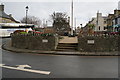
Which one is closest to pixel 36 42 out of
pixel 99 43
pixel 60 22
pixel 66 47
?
pixel 66 47

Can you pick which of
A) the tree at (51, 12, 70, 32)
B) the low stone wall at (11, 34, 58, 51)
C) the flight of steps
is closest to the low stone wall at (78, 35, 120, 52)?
the flight of steps

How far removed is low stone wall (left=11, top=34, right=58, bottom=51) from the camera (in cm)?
1354

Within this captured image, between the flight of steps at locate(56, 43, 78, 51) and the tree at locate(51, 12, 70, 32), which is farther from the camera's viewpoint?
the tree at locate(51, 12, 70, 32)

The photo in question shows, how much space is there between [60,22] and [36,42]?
114ft

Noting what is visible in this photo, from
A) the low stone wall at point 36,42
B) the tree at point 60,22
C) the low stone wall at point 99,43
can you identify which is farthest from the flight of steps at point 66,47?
the tree at point 60,22

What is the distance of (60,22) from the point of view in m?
48.1

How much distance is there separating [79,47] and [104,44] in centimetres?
210

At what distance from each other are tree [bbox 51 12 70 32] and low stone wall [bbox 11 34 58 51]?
3032 cm

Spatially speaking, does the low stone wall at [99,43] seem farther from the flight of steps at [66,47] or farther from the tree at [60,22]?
the tree at [60,22]

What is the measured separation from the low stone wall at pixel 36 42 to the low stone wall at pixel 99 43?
2487mm

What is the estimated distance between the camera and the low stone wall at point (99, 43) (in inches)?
497

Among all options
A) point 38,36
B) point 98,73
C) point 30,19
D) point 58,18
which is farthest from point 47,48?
point 30,19

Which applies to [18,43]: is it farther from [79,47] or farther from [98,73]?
[98,73]

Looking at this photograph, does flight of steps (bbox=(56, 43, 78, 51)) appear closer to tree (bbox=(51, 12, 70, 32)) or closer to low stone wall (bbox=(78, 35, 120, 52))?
low stone wall (bbox=(78, 35, 120, 52))
